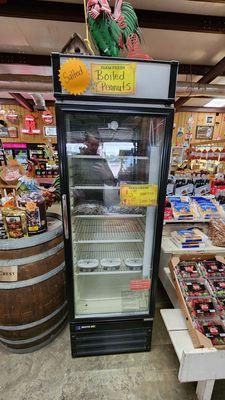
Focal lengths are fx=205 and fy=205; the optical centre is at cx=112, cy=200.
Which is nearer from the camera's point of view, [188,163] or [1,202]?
[1,202]

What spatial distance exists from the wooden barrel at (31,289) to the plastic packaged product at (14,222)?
0.06 meters

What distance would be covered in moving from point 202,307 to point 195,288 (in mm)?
148

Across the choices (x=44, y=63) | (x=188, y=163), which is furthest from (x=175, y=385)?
(x=44, y=63)

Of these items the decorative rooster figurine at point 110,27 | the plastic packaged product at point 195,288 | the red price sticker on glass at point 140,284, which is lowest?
the plastic packaged product at point 195,288

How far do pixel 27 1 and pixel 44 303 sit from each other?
3.01 meters

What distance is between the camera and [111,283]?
198cm

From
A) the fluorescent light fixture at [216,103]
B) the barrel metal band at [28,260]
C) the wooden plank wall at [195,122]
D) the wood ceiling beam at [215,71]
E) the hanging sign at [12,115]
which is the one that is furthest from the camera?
the wooden plank wall at [195,122]

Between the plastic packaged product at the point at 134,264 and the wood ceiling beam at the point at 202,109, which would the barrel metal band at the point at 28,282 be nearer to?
the plastic packaged product at the point at 134,264

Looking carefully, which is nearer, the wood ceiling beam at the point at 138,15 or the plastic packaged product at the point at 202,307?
the plastic packaged product at the point at 202,307

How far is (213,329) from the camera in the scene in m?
1.38

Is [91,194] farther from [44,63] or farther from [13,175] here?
[44,63]

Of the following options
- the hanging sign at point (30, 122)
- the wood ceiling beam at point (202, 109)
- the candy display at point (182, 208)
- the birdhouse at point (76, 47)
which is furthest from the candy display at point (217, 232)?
the hanging sign at point (30, 122)

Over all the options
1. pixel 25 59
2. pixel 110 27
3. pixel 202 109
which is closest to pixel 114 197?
pixel 110 27

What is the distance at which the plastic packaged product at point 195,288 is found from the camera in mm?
1593
